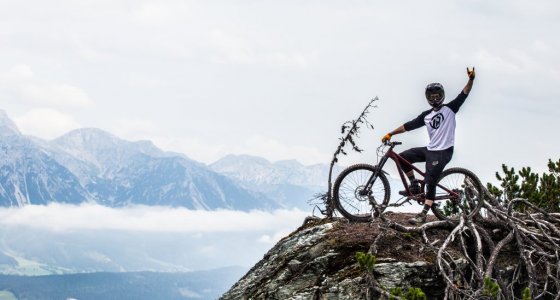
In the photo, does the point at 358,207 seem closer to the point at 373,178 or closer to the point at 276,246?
the point at 373,178

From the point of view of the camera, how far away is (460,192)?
615 inches

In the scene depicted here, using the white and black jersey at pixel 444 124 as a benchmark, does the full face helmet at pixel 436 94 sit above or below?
above

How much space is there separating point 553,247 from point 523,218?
124cm

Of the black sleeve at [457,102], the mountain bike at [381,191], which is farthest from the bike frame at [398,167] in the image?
the black sleeve at [457,102]

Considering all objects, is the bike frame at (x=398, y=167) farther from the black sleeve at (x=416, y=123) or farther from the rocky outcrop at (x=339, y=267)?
the rocky outcrop at (x=339, y=267)

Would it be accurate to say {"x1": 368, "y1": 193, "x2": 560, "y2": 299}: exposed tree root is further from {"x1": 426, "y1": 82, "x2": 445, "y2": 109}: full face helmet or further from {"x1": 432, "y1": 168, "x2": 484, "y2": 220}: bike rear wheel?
{"x1": 426, "y1": 82, "x2": 445, "y2": 109}: full face helmet

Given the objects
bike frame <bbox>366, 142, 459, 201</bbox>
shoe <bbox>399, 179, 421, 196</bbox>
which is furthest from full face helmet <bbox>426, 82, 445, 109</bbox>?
shoe <bbox>399, 179, 421, 196</bbox>

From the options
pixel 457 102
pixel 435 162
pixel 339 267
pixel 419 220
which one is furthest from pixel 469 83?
pixel 339 267

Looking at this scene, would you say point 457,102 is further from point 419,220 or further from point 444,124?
point 419,220

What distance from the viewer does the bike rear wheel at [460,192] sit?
600 inches

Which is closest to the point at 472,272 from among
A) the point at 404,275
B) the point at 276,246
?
the point at 404,275

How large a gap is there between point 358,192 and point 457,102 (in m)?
3.07

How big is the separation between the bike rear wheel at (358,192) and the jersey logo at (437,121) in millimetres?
1653

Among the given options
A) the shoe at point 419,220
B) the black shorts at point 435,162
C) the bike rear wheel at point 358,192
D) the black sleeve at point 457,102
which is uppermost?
the black sleeve at point 457,102
